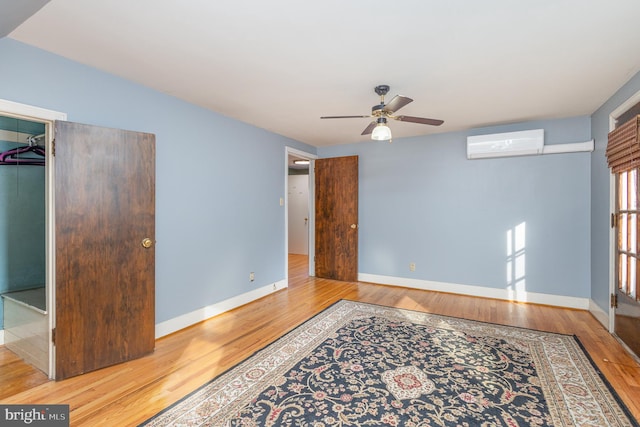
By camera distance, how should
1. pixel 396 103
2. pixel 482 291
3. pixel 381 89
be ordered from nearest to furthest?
pixel 396 103
pixel 381 89
pixel 482 291

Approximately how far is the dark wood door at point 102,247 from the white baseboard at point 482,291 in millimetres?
3539

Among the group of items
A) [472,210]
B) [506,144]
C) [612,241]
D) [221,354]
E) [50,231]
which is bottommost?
[221,354]

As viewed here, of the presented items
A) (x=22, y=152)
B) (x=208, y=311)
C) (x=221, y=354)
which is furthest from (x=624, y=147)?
(x=22, y=152)

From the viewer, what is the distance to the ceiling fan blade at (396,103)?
241 centimetres

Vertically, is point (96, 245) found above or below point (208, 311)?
above

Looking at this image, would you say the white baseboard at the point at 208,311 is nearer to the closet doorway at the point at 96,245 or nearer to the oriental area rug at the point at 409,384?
the closet doorway at the point at 96,245

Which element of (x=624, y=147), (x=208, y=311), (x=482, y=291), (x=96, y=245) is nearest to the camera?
(x=96, y=245)

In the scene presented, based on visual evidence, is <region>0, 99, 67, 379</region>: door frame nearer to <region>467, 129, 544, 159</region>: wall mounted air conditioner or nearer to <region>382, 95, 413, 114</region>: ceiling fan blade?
<region>382, 95, 413, 114</region>: ceiling fan blade

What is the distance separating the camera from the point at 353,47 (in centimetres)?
213

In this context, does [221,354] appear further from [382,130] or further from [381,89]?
[381,89]

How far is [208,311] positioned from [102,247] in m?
1.47

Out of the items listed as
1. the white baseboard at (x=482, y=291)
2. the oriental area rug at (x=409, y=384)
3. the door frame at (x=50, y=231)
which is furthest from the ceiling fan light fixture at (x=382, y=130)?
the white baseboard at (x=482, y=291)

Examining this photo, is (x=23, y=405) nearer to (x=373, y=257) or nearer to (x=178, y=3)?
(x=178, y=3)

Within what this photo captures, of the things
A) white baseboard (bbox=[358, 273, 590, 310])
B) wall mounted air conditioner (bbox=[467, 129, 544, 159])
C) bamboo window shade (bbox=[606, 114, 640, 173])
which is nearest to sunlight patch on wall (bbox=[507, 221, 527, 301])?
white baseboard (bbox=[358, 273, 590, 310])
